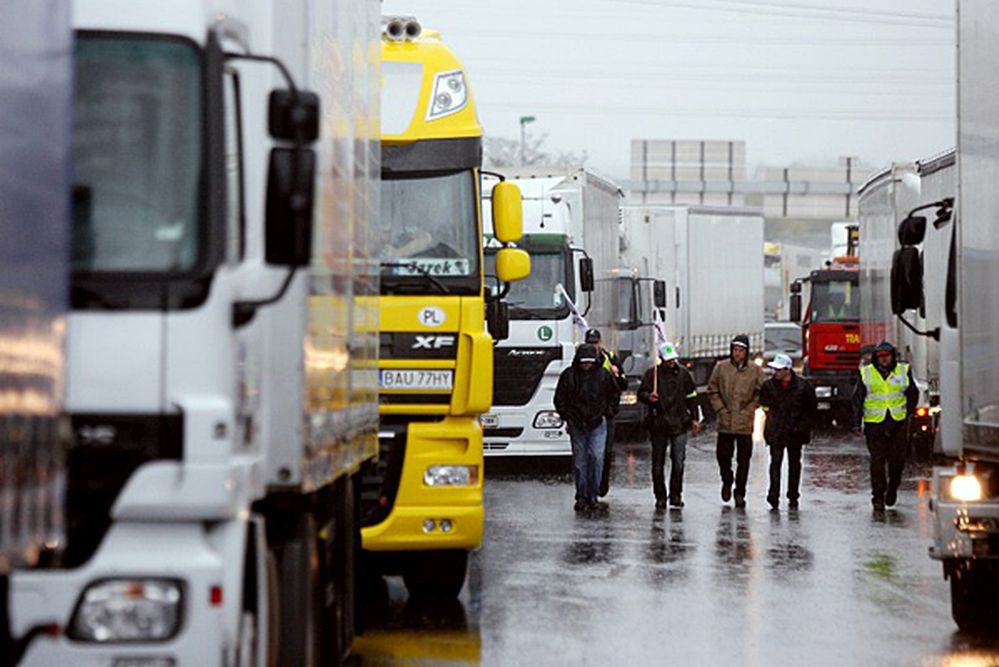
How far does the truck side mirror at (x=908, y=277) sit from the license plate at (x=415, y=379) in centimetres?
285

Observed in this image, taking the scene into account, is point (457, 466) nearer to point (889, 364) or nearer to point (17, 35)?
point (17, 35)

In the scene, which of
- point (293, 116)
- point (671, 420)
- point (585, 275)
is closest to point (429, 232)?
point (293, 116)

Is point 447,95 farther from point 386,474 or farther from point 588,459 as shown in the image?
point 588,459

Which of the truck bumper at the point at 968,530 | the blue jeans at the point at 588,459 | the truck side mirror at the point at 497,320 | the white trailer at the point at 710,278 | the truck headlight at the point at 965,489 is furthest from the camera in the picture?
the white trailer at the point at 710,278

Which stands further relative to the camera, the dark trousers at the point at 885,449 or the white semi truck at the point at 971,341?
the dark trousers at the point at 885,449

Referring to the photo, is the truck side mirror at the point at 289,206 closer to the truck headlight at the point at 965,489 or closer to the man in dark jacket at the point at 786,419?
the truck headlight at the point at 965,489

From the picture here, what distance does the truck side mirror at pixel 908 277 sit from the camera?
12.8m

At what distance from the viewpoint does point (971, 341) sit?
12070 mm

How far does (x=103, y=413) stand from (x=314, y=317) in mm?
1774

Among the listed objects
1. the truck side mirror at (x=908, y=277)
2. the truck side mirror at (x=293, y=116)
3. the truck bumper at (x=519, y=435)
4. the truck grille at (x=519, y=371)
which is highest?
the truck side mirror at (x=293, y=116)

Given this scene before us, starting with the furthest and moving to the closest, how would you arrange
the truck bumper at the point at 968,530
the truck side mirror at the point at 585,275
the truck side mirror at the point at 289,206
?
the truck side mirror at the point at 585,275, the truck bumper at the point at 968,530, the truck side mirror at the point at 289,206

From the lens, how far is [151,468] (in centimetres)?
681

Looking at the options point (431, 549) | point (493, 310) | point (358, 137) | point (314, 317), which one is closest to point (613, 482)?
point (493, 310)

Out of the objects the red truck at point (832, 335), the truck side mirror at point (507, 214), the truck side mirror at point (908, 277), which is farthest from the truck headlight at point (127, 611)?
the red truck at point (832, 335)
